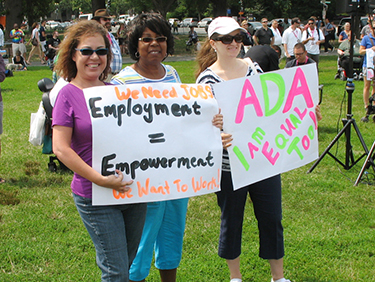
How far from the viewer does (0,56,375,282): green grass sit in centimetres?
348

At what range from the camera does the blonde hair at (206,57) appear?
3223 mm

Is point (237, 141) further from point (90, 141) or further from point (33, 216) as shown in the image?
point (33, 216)

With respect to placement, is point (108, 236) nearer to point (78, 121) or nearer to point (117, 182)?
point (117, 182)

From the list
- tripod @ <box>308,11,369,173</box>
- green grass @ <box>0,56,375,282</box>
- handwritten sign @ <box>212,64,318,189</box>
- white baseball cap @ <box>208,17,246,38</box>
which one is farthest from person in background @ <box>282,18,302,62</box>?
white baseball cap @ <box>208,17,246,38</box>

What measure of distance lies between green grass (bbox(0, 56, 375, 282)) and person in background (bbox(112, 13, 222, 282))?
0.68 meters

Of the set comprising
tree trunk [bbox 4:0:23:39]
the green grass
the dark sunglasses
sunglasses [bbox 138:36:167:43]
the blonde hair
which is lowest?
the green grass

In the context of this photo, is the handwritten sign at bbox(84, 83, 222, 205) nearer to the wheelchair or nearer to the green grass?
the green grass

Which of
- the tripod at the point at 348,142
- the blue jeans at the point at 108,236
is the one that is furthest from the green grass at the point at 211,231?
the blue jeans at the point at 108,236

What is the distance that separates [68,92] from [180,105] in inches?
26.5

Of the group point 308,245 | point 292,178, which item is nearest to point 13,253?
point 308,245

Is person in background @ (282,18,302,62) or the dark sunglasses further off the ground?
the dark sunglasses

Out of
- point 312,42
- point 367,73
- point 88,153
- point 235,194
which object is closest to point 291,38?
point 312,42

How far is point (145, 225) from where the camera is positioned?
Result: 2.77 m

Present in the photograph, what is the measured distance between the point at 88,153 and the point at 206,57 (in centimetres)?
136
